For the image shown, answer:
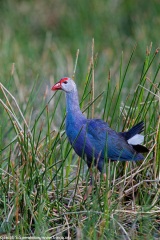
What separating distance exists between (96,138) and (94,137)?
14 mm

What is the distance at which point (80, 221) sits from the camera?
3.22 metres

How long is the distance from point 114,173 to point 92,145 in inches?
8.5

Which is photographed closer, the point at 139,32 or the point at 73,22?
the point at 139,32

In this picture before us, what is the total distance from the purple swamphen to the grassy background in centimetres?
12

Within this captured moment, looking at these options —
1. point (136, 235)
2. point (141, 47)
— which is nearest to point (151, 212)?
point (136, 235)

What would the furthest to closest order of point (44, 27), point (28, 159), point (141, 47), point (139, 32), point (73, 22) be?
point (44, 27) → point (73, 22) → point (139, 32) → point (141, 47) → point (28, 159)

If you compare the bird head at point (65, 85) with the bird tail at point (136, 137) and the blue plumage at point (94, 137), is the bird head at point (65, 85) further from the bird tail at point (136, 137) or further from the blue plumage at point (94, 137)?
the bird tail at point (136, 137)

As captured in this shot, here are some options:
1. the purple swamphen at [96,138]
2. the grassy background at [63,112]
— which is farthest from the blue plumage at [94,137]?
the grassy background at [63,112]

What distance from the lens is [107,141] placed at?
344 cm

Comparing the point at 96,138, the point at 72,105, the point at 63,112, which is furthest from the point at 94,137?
the point at 63,112

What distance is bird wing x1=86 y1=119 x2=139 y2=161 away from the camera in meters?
3.44

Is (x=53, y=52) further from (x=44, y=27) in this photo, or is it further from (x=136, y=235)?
(x=136, y=235)

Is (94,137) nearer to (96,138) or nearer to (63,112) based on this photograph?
(96,138)

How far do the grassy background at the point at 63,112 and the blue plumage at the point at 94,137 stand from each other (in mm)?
120
